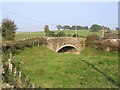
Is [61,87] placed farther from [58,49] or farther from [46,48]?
[58,49]

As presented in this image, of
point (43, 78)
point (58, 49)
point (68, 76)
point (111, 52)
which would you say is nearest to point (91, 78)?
point (68, 76)

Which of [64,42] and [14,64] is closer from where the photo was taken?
[14,64]

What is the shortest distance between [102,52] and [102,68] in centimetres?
1510

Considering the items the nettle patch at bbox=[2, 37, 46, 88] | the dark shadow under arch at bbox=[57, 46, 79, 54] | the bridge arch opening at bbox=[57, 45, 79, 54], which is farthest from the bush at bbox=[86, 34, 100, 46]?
the nettle patch at bbox=[2, 37, 46, 88]

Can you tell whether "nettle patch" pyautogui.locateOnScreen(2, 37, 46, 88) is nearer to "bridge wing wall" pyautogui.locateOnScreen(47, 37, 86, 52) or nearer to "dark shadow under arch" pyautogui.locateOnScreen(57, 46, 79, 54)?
"bridge wing wall" pyautogui.locateOnScreen(47, 37, 86, 52)

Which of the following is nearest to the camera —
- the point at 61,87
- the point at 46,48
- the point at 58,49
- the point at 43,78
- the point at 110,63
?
the point at 61,87

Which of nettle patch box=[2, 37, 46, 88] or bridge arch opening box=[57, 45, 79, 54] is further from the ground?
nettle patch box=[2, 37, 46, 88]

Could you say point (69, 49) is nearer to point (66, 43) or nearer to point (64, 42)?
point (66, 43)

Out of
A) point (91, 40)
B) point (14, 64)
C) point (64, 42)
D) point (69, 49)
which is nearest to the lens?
point (14, 64)

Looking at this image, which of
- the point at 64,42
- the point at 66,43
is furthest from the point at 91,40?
the point at 64,42

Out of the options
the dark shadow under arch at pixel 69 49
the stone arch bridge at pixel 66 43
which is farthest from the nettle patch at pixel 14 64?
the dark shadow under arch at pixel 69 49

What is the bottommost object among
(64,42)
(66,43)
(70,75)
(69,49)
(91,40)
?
(69,49)

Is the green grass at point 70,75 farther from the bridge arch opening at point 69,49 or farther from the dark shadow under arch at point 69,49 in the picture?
the dark shadow under arch at point 69,49

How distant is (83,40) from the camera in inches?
1673
